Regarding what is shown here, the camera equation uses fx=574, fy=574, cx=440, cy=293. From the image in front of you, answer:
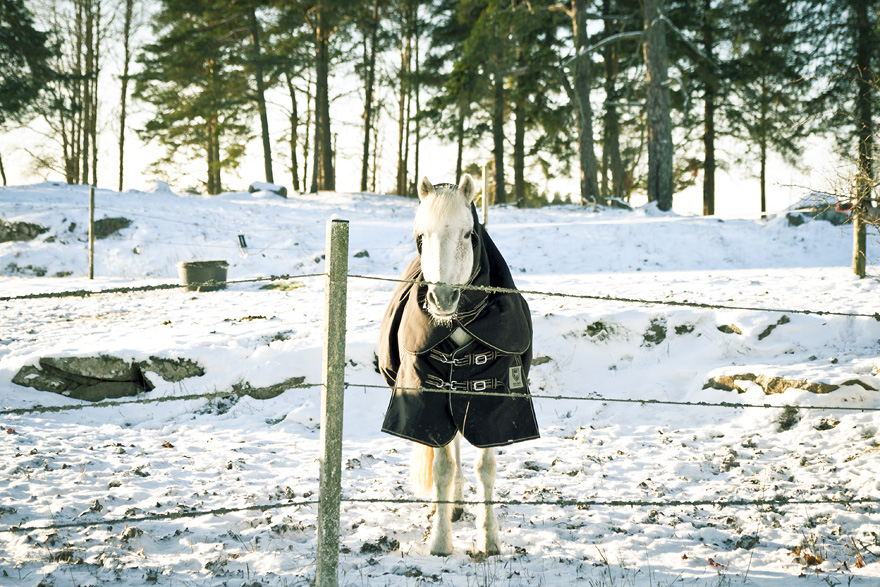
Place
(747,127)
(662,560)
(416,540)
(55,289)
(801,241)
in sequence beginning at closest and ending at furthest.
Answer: (662,560) < (416,540) < (55,289) < (801,241) < (747,127)

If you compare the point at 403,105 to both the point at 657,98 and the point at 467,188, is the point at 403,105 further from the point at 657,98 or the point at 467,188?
the point at 467,188

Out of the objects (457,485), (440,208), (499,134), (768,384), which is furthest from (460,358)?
(499,134)

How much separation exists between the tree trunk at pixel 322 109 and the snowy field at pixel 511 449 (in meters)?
13.5

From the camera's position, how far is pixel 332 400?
241 centimetres

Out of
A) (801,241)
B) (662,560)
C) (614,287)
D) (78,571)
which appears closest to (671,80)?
(801,241)

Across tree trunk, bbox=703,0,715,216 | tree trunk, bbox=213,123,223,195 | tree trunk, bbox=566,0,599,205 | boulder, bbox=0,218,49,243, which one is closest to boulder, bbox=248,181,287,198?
tree trunk, bbox=213,123,223,195

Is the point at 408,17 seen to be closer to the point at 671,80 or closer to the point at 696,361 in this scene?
the point at 671,80

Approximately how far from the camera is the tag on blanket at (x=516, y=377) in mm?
3102

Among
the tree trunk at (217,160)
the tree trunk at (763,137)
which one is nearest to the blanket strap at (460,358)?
the tree trunk at (763,137)

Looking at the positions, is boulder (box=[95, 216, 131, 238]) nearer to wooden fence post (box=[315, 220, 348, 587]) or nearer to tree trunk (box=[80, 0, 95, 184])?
tree trunk (box=[80, 0, 95, 184])

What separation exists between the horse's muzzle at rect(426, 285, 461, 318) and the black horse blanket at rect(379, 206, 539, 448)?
1.03 feet

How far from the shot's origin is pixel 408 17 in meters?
23.1

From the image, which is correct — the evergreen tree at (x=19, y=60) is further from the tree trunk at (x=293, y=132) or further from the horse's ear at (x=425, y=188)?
the horse's ear at (x=425, y=188)

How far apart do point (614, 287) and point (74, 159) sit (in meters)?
22.6
